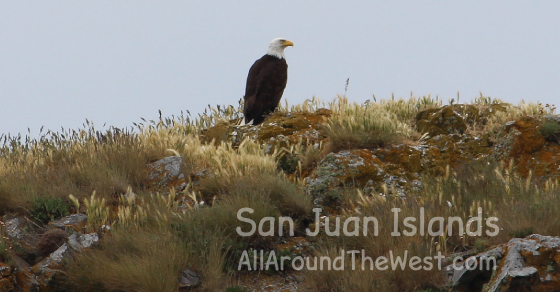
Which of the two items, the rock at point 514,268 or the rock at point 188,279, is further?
the rock at point 188,279

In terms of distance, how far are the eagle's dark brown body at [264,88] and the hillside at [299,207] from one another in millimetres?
1058

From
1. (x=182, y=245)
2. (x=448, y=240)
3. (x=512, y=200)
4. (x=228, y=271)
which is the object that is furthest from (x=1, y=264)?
(x=512, y=200)

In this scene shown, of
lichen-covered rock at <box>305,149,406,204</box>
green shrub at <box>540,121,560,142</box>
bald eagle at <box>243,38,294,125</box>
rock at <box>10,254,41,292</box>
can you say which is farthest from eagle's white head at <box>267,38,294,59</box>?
rock at <box>10,254,41,292</box>

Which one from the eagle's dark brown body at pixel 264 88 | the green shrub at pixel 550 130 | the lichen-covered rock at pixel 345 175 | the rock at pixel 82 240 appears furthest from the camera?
the eagle's dark brown body at pixel 264 88

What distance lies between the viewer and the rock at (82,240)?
5.67 m

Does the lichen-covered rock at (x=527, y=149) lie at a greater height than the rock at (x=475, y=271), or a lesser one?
greater

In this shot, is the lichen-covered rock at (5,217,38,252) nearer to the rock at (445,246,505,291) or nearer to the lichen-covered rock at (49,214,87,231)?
the lichen-covered rock at (49,214,87,231)

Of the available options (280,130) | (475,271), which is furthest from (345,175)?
(475,271)

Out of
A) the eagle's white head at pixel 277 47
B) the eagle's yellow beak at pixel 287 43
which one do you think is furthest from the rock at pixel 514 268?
the eagle's white head at pixel 277 47

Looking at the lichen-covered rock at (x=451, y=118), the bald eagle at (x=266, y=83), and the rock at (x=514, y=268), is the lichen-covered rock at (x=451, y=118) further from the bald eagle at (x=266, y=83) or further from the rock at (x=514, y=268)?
the rock at (x=514, y=268)

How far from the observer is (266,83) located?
391 inches

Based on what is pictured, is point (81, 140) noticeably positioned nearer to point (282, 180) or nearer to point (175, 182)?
point (175, 182)

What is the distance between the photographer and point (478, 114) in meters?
8.71

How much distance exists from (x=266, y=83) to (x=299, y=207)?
411 centimetres
